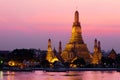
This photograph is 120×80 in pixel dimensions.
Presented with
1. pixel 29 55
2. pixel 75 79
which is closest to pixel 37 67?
pixel 29 55

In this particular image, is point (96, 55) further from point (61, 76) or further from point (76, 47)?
point (61, 76)

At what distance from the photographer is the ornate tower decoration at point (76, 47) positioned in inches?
4141

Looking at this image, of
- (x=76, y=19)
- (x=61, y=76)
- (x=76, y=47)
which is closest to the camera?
(x=61, y=76)

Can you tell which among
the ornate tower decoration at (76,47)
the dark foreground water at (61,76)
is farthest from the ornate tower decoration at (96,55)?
the dark foreground water at (61,76)

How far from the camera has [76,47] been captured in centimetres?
10506

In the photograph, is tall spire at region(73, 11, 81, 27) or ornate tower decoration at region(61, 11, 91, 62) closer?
ornate tower decoration at region(61, 11, 91, 62)

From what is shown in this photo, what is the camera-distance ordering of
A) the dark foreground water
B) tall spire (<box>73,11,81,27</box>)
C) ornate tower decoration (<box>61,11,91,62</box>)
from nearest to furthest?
1. the dark foreground water
2. ornate tower decoration (<box>61,11,91,62</box>)
3. tall spire (<box>73,11,81,27</box>)

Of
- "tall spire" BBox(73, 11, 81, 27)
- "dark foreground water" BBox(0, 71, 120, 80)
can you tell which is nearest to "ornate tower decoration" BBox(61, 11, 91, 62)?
"tall spire" BBox(73, 11, 81, 27)

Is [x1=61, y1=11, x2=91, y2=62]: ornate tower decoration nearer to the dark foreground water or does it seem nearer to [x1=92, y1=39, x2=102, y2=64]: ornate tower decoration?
[x1=92, y1=39, x2=102, y2=64]: ornate tower decoration

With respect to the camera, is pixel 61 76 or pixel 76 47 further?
pixel 76 47

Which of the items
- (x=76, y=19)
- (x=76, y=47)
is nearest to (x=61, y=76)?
(x=76, y=47)

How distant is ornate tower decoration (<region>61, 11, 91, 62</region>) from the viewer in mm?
105188

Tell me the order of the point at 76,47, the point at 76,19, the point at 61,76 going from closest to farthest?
the point at 61,76 < the point at 76,47 < the point at 76,19

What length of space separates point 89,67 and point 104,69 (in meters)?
2.42
